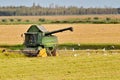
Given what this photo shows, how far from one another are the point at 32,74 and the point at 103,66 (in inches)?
126

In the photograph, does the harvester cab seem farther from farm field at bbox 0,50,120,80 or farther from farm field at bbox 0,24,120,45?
farm field at bbox 0,24,120,45

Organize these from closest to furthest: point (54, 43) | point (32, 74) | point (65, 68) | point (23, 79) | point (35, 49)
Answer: point (23, 79) → point (32, 74) → point (65, 68) → point (35, 49) → point (54, 43)

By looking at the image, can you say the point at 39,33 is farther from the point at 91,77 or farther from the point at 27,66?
the point at 91,77

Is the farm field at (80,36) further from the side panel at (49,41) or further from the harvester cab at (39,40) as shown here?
the harvester cab at (39,40)

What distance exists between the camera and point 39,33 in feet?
97.2

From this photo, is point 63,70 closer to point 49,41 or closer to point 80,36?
point 49,41

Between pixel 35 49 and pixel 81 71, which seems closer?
pixel 81 71

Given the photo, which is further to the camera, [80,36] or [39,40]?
[80,36]

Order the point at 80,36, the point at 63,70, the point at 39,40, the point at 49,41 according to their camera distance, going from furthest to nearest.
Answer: the point at 80,36 < the point at 49,41 < the point at 39,40 < the point at 63,70

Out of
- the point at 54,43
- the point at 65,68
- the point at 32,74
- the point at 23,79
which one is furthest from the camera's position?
the point at 54,43

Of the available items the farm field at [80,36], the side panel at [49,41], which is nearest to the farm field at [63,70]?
the side panel at [49,41]

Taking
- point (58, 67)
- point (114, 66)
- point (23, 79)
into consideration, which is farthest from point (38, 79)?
point (114, 66)

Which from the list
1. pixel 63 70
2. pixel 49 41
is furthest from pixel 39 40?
pixel 63 70

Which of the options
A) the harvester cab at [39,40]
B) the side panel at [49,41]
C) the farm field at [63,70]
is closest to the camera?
the farm field at [63,70]
